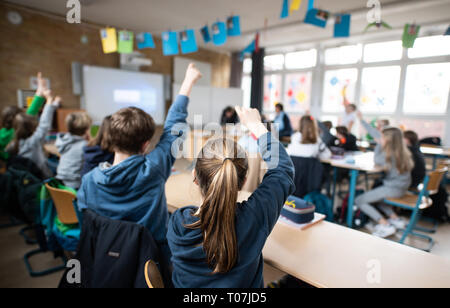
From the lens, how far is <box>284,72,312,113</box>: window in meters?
7.11

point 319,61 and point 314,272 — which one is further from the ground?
point 319,61

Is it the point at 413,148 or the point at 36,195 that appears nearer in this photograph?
the point at 36,195

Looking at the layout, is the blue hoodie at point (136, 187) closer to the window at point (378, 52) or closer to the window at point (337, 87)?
the window at point (378, 52)

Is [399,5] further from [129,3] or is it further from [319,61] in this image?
[129,3]

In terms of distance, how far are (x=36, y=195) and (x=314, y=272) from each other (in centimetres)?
207

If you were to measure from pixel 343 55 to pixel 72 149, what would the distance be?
6439 mm

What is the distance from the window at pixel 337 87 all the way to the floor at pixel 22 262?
13.9ft

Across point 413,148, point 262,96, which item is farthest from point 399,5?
point 262,96

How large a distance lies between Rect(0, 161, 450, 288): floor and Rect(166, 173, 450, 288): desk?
1.66 ft

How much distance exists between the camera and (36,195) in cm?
202

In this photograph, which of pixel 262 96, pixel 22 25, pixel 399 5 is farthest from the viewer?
pixel 262 96

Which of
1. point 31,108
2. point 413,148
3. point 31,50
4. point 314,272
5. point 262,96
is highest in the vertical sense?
point 31,50

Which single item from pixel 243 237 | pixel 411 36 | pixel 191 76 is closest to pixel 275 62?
pixel 411 36
